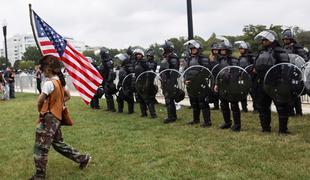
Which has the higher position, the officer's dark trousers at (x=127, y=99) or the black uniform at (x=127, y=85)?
the black uniform at (x=127, y=85)

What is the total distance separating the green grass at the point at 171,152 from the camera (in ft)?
19.2

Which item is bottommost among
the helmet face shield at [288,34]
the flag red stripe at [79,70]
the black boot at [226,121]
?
the black boot at [226,121]

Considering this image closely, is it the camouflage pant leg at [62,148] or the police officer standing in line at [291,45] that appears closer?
the camouflage pant leg at [62,148]

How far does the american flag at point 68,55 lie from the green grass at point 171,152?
1243 millimetres

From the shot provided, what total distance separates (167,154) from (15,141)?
3.91m

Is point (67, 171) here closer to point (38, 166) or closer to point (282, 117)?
point (38, 166)

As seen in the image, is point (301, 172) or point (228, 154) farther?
point (228, 154)

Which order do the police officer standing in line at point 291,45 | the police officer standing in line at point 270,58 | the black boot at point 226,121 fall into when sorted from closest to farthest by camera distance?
the police officer standing in line at point 270,58, the black boot at point 226,121, the police officer standing in line at point 291,45

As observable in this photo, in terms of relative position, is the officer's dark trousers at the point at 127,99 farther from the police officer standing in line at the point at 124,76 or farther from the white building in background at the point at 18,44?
the white building in background at the point at 18,44

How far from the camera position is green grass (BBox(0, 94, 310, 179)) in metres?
5.84

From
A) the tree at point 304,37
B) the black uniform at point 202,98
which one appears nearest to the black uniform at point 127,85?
the black uniform at point 202,98

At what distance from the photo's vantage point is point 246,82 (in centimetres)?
859

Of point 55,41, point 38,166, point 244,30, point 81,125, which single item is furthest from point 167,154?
point 244,30

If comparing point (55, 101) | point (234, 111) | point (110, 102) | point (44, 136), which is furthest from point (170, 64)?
point (44, 136)
